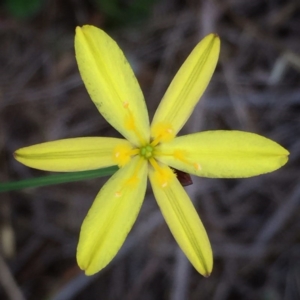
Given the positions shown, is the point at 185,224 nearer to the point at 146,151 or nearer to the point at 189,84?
the point at 146,151

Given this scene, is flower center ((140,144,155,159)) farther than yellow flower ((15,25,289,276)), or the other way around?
flower center ((140,144,155,159))

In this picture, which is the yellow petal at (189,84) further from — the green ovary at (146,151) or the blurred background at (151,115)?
the blurred background at (151,115)

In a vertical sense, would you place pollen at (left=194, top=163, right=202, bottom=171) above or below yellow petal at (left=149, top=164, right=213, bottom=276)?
above

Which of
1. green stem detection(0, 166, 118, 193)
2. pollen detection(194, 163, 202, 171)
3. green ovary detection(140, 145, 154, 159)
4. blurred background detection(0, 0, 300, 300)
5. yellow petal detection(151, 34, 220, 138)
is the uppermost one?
blurred background detection(0, 0, 300, 300)

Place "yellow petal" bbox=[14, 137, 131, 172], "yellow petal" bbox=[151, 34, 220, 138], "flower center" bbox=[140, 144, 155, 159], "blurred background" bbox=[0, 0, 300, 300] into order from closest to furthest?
"yellow petal" bbox=[14, 137, 131, 172], "yellow petal" bbox=[151, 34, 220, 138], "flower center" bbox=[140, 144, 155, 159], "blurred background" bbox=[0, 0, 300, 300]

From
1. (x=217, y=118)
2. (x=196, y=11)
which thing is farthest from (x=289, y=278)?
(x=196, y=11)

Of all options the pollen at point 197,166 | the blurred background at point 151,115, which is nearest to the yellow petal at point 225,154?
the pollen at point 197,166

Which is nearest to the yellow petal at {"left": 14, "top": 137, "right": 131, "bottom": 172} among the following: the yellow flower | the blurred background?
the yellow flower

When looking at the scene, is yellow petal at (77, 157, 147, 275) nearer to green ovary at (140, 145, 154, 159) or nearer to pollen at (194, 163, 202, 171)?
green ovary at (140, 145, 154, 159)
